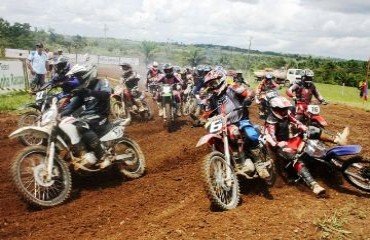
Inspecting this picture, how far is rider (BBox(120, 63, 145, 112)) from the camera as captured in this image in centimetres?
1375

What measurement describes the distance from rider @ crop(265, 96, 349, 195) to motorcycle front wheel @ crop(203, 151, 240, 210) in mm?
1354

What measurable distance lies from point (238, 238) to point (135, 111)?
30.3ft

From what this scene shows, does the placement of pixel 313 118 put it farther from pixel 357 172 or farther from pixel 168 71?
pixel 168 71

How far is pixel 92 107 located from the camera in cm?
757

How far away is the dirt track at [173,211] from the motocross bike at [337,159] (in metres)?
0.25

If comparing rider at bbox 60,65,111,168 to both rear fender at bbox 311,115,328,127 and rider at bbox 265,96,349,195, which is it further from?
rear fender at bbox 311,115,328,127

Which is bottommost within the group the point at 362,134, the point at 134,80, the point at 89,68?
the point at 362,134

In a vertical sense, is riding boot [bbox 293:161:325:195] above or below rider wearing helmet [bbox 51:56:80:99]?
below

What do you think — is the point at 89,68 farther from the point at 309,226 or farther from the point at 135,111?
the point at 135,111

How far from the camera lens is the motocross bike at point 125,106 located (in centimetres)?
1345

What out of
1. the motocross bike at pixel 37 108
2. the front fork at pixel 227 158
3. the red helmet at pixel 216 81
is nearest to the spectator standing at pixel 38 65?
the motocross bike at pixel 37 108

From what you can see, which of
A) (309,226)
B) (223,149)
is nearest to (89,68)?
(223,149)

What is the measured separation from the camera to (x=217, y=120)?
6.59m

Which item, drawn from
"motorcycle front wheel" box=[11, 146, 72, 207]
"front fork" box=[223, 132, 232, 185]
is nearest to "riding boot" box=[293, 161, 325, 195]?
"front fork" box=[223, 132, 232, 185]
